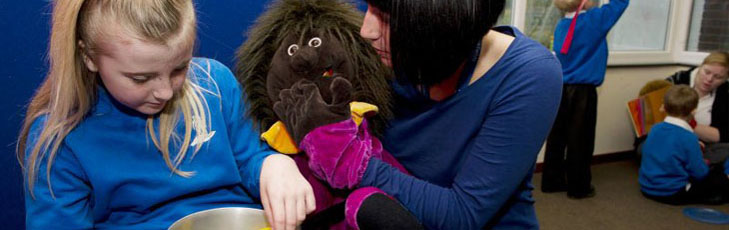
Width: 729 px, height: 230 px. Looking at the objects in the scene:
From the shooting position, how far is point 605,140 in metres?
3.37

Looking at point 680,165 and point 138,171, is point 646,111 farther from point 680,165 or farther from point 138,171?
point 138,171

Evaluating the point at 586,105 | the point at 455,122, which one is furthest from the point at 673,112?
the point at 455,122

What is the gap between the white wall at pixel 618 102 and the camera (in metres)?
3.22

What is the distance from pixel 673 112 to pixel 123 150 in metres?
2.82

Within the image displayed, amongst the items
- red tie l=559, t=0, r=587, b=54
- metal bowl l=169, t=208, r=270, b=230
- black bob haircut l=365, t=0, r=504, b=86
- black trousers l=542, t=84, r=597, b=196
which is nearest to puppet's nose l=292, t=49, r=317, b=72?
black bob haircut l=365, t=0, r=504, b=86

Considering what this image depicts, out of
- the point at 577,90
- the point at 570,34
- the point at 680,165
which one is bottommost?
the point at 680,165

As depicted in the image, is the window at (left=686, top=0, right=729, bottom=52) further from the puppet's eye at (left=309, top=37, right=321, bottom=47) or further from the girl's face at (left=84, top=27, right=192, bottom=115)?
the girl's face at (left=84, top=27, right=192, bottom=115)

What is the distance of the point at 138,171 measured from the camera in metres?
0.80

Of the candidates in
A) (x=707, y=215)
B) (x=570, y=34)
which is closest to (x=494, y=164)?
(x=570, y=34)

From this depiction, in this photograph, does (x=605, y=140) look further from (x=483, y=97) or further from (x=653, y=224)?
(x=483, y=97)

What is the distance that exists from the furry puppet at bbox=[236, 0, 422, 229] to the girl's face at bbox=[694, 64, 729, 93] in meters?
2.71

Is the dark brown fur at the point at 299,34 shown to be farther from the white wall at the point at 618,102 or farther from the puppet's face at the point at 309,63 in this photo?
the white wall at the point at 618,102

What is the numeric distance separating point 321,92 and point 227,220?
0.25m

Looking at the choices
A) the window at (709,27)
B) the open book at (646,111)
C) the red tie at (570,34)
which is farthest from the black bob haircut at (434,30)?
the window at (709,27)
